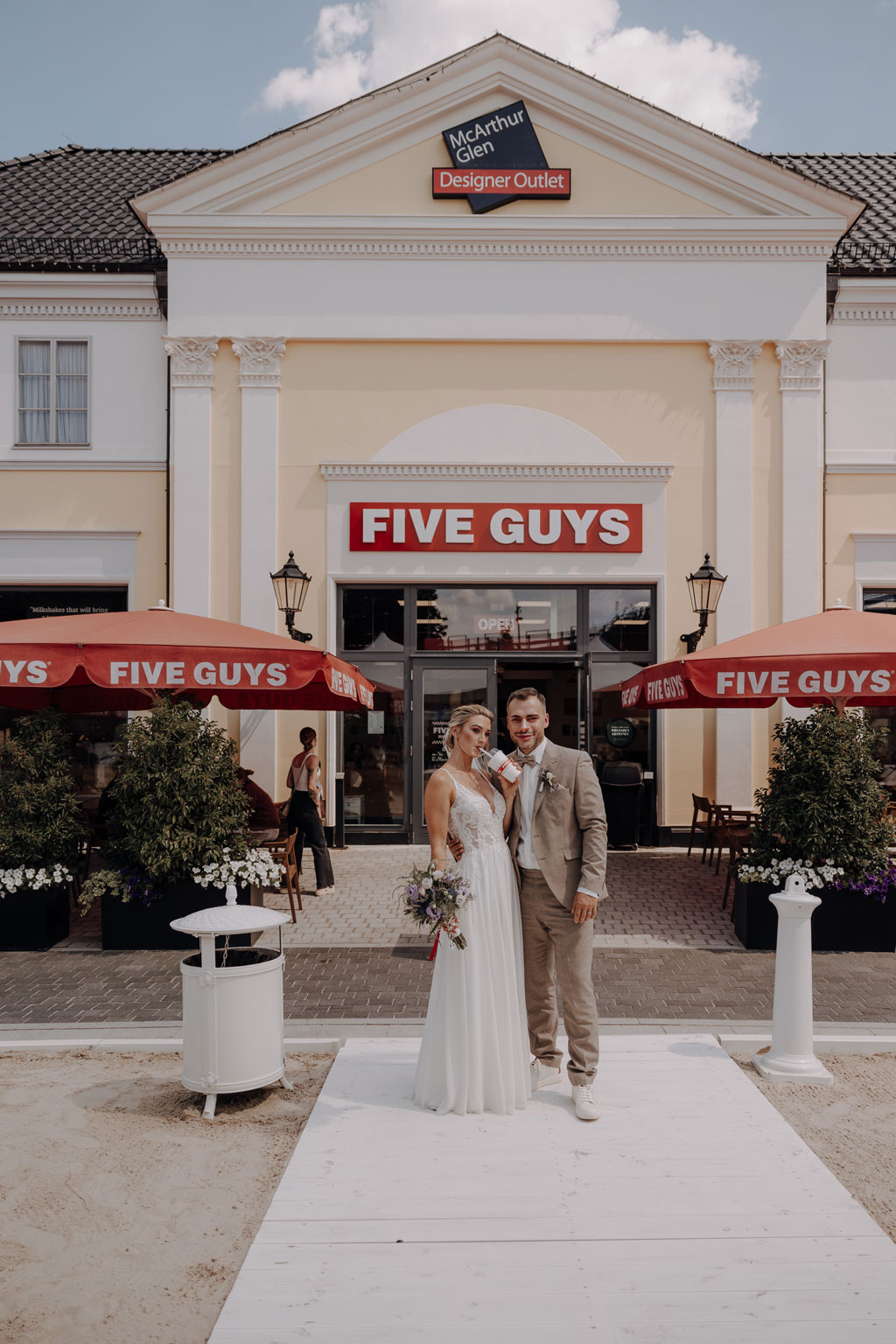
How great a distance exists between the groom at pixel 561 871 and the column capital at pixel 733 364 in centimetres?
993

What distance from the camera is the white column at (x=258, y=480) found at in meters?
13.4

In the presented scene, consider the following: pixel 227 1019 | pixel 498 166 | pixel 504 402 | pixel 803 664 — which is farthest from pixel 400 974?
pixel 498 166

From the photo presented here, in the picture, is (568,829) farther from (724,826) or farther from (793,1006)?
(724,826)

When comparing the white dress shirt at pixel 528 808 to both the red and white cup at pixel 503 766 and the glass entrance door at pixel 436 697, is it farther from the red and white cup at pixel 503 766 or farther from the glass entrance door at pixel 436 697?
the glass entrance door at pixel 436 697

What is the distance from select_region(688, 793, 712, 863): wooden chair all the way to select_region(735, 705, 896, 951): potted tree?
382 centimetres

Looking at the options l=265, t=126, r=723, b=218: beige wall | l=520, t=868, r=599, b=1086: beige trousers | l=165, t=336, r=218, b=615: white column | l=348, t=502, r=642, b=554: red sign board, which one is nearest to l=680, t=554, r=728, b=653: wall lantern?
l=348, t=502, r=642, b=554: red sign board

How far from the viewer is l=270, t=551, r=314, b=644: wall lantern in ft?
41.2

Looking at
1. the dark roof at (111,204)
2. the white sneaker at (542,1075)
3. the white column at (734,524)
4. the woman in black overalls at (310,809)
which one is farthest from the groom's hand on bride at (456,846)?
the dark roof at (111,204)

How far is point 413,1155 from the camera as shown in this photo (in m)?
4.46

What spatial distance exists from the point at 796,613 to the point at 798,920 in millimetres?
8371

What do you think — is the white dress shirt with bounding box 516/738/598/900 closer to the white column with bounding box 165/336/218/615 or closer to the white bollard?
the white bollard

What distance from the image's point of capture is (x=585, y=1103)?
4.80 meters

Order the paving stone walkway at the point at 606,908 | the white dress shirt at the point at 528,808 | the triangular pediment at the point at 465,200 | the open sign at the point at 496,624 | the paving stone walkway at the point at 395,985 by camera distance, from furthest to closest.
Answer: the open sign at the point at 496,624 → the triangular pediment at the point at 465,200 → the paving stone walkway at the point at 606,908 → the paving stone walkway at the point at 395,985 → the white dress shirt at the point at 528,808

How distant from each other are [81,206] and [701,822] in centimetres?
1321
